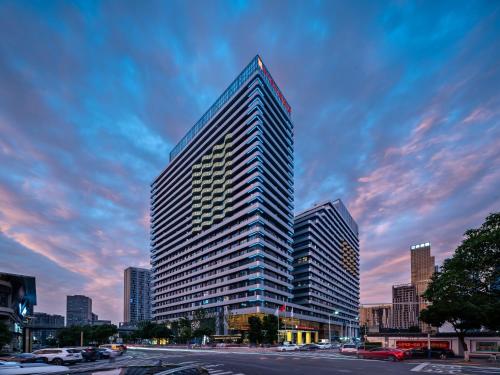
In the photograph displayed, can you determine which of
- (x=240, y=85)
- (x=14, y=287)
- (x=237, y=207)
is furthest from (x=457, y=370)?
(x=240, y=85)

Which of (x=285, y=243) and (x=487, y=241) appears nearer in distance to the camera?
(x=487, y=241)

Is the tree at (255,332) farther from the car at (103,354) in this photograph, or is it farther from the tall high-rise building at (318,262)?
the tall high-rise building at (318,262)

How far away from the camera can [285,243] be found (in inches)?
5428

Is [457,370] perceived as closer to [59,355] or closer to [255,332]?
[59,355]

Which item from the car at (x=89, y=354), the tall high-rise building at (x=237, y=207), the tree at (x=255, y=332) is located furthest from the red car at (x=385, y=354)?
the tall high-rise building at (x=237, y=207)

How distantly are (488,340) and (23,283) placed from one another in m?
80.7

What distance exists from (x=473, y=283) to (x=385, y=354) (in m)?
14.3

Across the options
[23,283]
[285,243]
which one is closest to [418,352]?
[23,283]

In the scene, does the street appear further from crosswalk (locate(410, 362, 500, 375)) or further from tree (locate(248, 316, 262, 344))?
tree (locate(248, 316, 262, 344))

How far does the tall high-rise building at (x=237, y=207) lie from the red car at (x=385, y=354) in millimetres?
68275

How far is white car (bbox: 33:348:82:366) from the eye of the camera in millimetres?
35819

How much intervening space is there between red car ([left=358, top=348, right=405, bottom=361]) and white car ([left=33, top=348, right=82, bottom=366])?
33.1 meters

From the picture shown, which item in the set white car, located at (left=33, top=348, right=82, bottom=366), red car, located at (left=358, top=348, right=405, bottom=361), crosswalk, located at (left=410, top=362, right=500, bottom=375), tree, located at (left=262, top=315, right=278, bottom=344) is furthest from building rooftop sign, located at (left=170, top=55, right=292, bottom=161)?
crosswalk, located at (left=410, top=362, right=500, bottom=375)

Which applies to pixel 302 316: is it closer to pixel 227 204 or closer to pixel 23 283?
pixel 227 204
